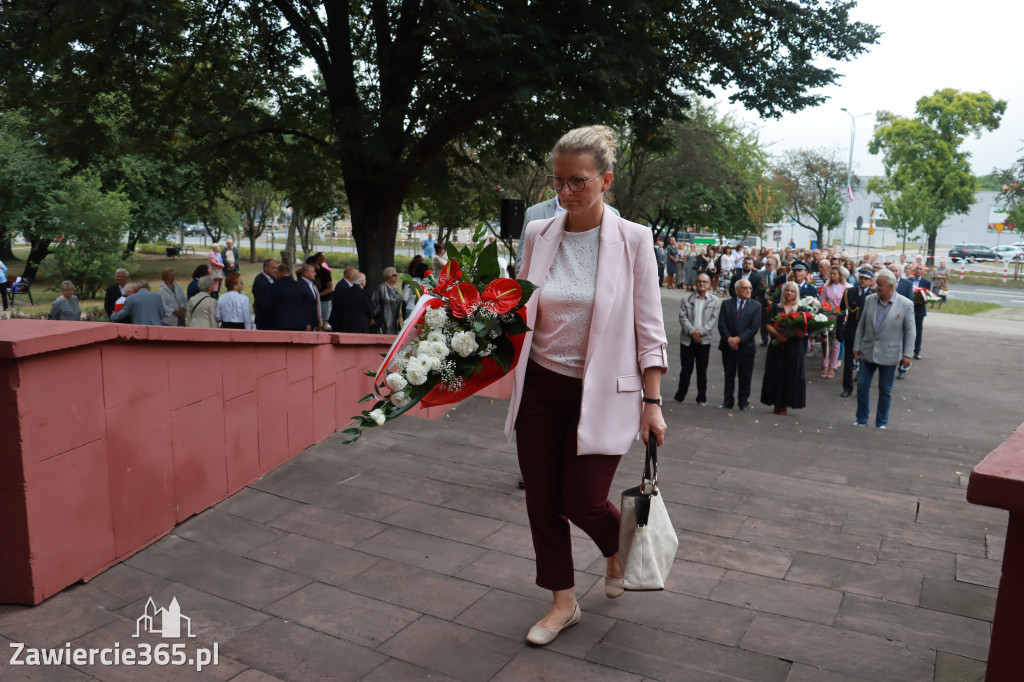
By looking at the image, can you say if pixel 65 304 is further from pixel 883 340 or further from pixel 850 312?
pixel 850 312

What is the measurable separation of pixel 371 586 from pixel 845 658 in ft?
6.99

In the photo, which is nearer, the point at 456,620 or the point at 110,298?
the point at 456,620

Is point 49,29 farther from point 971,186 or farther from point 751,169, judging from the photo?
point 971,186

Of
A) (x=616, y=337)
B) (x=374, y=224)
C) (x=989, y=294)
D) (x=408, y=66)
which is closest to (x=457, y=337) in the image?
(x=616, y=337)

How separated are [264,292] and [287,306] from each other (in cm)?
44

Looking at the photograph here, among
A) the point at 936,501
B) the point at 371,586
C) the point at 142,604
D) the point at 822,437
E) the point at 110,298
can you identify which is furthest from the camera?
the point at 110,298

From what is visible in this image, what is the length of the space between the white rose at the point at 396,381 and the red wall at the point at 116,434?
150 centimetres

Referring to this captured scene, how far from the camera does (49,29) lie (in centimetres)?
1116

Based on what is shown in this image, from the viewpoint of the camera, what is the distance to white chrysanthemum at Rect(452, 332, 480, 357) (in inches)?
126

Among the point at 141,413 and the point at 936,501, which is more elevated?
the point at 141,413

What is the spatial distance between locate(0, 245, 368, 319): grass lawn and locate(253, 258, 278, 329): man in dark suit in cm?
1084

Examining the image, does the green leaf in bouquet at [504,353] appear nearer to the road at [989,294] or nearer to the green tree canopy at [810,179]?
the road at [989,294]

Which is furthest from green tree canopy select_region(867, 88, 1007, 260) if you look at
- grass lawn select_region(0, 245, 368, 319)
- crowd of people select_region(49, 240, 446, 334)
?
crowd of people select_region(49, 240, 446, 334)

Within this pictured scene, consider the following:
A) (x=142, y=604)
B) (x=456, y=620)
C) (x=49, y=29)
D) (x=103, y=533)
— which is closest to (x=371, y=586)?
(x=456, y=620)
